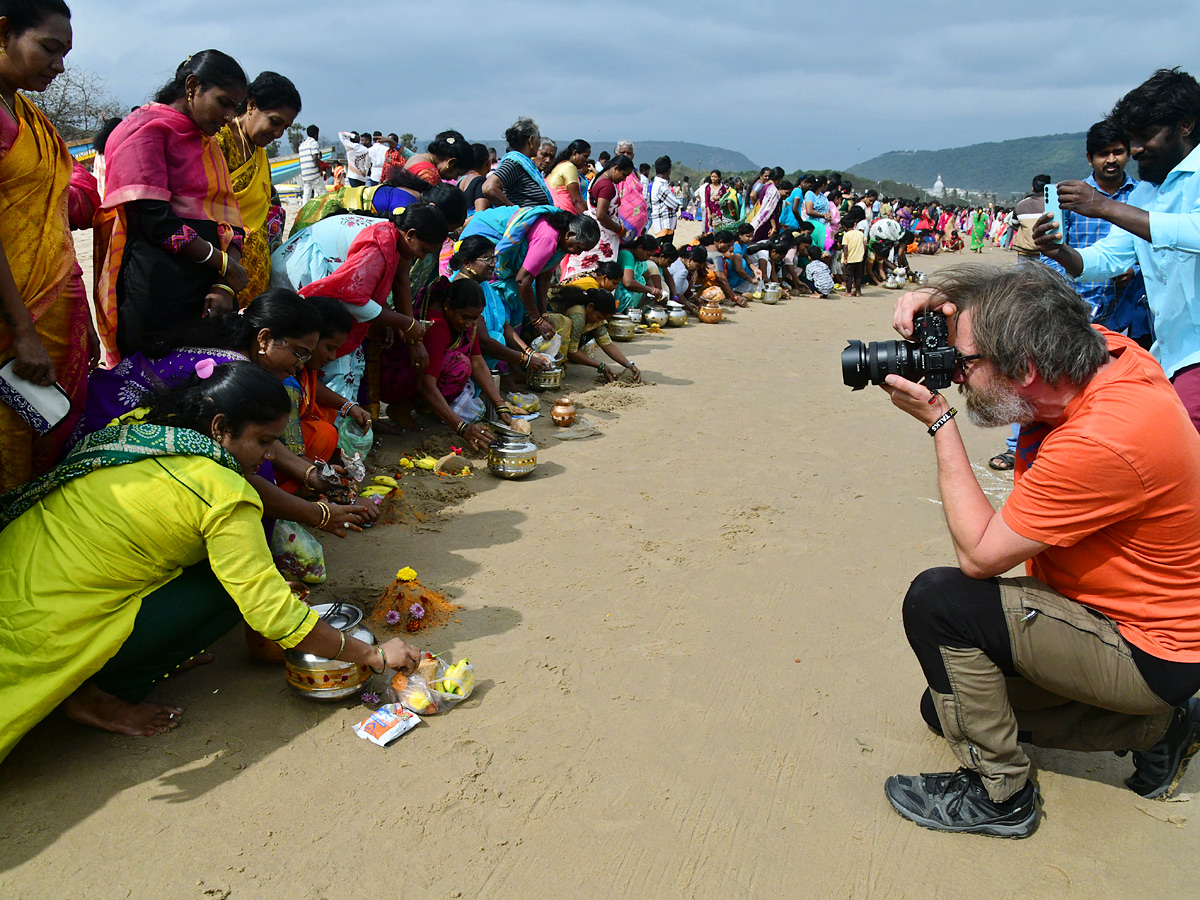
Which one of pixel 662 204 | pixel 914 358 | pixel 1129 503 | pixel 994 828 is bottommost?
pixel 994 828

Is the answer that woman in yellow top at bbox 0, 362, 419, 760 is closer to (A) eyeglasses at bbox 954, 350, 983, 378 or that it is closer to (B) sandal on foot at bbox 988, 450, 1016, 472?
(A) eyeglasses at bbox 954, 350, 983, 378

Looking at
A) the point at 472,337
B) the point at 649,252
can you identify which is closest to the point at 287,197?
the point at 649,252

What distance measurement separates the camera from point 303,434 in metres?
3.27

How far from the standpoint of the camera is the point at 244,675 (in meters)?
2.48

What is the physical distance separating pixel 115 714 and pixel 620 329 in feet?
20.3

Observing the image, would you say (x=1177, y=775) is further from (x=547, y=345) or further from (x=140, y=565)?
(x=547, y=345)

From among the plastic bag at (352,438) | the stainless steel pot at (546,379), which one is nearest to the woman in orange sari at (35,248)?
the plastic bag at (352,438)

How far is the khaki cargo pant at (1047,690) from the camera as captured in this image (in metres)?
1.93

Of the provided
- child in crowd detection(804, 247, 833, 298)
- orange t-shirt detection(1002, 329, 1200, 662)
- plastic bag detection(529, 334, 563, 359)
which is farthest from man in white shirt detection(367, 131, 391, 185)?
orange t-shirt detection(1002, 329, 1200, 662)

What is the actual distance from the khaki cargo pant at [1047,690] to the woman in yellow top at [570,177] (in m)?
5.92

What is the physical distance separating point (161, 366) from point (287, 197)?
14775 mm

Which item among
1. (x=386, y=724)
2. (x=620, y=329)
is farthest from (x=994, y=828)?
(x=620, y=329)

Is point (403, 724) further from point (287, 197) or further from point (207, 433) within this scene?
point (287, 197)

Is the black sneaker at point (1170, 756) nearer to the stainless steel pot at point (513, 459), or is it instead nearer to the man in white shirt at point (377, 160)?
Answer: the stainless steel pot at point (513, 459)
